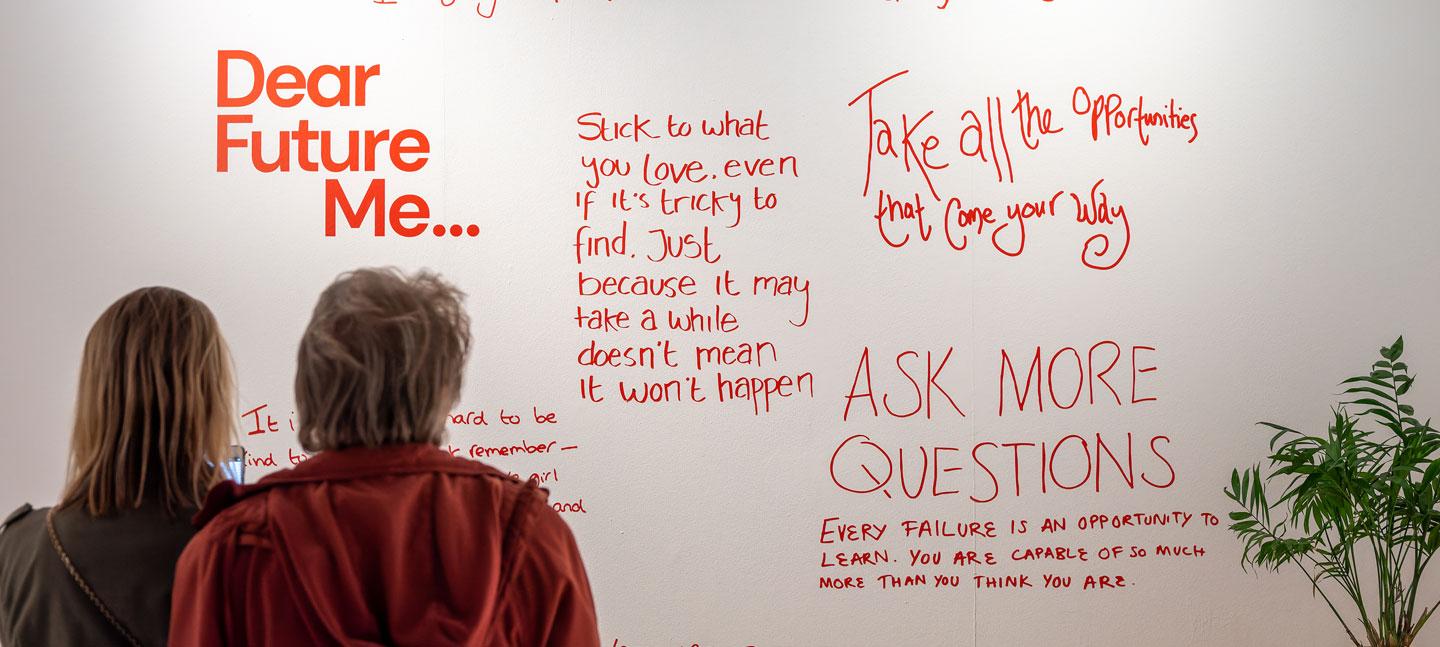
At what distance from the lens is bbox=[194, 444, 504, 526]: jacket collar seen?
125 centimetres

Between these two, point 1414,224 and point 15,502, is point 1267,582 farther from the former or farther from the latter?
point 15,502

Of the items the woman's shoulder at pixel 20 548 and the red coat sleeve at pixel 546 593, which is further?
the woman's shoulder at pixel 20 548

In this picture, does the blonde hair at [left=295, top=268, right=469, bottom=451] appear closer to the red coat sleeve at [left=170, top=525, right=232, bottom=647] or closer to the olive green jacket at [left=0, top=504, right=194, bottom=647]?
the red coat sleeve at [left=170, top=525, right=232, bottom=647]

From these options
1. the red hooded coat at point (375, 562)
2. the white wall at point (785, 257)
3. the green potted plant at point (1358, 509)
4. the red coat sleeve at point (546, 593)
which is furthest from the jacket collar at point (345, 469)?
the green potted plant at point (1358, 509)

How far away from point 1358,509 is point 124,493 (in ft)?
8.68

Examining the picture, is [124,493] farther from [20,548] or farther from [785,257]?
[785,257]

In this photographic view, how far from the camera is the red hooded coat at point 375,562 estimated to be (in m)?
1.21

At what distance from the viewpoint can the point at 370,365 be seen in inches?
50.2

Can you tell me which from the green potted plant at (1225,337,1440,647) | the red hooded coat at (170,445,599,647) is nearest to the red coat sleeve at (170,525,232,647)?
the red hooded coat at (170,445,599,647)

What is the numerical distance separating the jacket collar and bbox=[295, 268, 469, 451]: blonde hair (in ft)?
0.04

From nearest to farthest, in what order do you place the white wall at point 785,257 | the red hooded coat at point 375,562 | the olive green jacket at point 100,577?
the red hooded coat at point 375,562
the olive green jacket at point 100,577
the white wall at point 785,257

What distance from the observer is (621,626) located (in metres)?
2.87

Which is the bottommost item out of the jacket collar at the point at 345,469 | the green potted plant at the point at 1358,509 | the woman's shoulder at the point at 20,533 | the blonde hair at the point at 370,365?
the green potted plant at the point at 1358,509

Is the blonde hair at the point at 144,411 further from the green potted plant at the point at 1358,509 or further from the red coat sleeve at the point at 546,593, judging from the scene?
the green potted plant at the point at 1358,509
